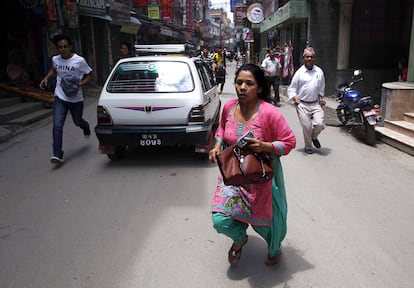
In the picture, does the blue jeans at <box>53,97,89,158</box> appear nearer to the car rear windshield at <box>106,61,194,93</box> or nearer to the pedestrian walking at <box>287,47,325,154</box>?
the car rear windshield at <box>106,61,194,93</box>

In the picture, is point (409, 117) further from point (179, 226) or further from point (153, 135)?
point (179, 226)

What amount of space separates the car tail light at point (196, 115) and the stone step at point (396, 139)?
3.53 meters

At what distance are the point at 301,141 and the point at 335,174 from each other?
7.04 feet

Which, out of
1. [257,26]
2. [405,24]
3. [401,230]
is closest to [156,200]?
[401,230]

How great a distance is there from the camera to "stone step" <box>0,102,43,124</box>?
9086mm

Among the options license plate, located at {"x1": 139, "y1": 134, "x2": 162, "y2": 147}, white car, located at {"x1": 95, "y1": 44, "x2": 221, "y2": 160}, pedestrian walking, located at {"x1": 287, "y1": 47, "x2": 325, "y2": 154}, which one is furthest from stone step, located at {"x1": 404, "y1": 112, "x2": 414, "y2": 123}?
license plate, located at {"x1": 139, "y1": 134, "x2": 162, "y2": 147}

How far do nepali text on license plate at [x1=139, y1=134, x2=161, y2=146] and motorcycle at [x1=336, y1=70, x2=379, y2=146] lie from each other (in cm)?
407

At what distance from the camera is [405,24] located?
43.8 ft

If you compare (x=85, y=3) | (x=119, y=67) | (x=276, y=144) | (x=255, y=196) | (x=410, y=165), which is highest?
(x=85, y=3)

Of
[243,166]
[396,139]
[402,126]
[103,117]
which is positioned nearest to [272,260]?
[243,166]

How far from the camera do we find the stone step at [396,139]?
669cm

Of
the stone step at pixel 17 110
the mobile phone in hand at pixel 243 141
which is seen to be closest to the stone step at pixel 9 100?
the stone step at pixel 17 110

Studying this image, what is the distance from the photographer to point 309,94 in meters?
6.61

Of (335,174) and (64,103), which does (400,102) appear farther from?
(64,103)
